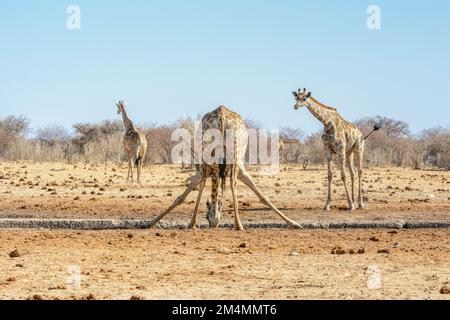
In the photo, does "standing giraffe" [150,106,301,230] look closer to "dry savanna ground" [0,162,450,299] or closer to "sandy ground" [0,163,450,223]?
"dry savanna ground" [0,162,450,299]

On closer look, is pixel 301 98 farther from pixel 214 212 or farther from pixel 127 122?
pixel 127 122

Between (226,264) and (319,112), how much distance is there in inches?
343

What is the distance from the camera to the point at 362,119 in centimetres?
8081

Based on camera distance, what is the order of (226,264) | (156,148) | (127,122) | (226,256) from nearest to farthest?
(226,264) → (226,256) → (127,122) → (156,148)

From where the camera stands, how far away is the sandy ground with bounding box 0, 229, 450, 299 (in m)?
9.27

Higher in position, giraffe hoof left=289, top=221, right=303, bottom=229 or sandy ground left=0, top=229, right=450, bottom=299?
giraffe hoof left=289, top=221, right=303, bottom=229

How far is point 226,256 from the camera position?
12.1 metres

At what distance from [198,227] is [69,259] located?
408 centimetres

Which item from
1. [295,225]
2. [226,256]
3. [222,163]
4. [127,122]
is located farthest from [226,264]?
[127,122]

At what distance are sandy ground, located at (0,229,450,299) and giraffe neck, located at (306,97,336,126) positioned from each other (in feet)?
15.4

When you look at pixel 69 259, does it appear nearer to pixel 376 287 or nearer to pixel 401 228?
pixel 376 287

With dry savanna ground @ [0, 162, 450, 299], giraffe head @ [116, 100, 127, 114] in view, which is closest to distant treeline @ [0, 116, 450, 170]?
giraffe head @ [116, 100, 127, 114]

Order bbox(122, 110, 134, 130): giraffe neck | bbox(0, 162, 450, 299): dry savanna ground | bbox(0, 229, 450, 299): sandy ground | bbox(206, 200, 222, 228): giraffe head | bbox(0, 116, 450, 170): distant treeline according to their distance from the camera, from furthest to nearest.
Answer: bbox(0, 116, 450, 170): distant treeline, bbox(122, 110, 134, 130): giraffe neck, bbox(206, 200, 222, 228): giraffe head, bbox(0, 162, 450, 299): dry savanna ground, bbox(0, 229, 450, 299): sandy ground
